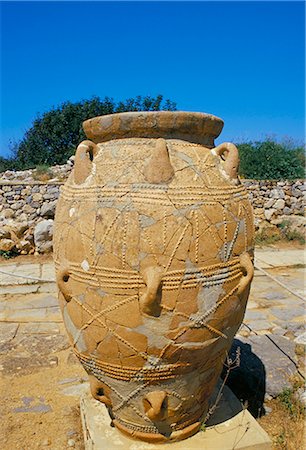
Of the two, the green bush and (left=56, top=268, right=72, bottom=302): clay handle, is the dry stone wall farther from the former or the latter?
(left=56, top=268, right=72, bottom=302): clay handle

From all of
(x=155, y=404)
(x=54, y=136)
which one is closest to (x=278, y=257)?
(x=155, y=404)

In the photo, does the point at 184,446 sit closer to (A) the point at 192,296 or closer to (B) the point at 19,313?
(A) the point at 192,296

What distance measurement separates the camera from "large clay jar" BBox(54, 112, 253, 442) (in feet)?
7.06

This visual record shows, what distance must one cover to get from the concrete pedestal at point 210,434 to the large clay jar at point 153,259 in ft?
0.39

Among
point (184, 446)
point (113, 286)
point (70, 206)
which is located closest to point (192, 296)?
point (113, 286)

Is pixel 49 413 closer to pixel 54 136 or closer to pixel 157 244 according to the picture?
pixel 157 244

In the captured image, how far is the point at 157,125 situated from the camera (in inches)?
91.3

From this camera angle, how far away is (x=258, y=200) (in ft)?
35.8

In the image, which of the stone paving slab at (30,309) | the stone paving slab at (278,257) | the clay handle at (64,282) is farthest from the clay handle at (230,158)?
the stone paving slab at (278,257)

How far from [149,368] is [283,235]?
8732 millimetres

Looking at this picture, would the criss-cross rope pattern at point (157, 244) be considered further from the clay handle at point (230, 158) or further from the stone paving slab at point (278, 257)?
the stone paving slab at point (278, 257)

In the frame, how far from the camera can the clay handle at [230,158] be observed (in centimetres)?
243

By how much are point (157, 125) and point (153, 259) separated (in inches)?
30.7

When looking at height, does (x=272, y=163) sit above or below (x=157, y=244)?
above
